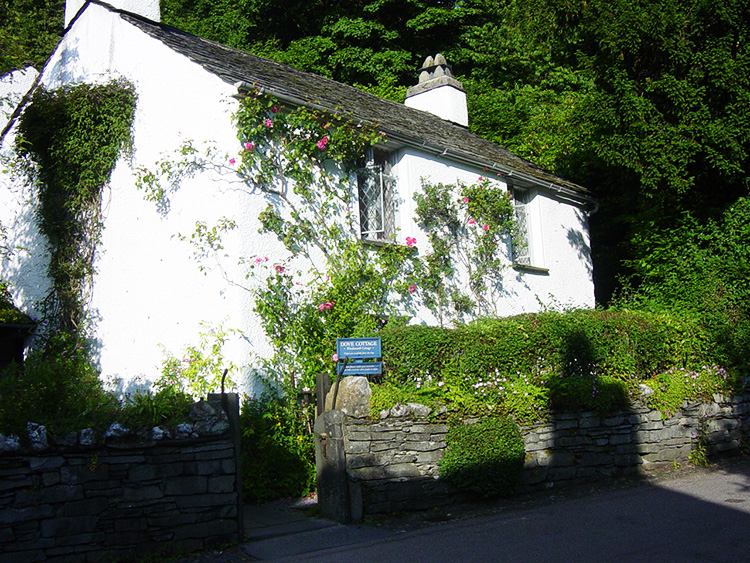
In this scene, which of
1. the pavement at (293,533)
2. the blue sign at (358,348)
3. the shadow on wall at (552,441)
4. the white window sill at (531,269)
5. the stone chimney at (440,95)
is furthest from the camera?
the stone chimney at (440,95)

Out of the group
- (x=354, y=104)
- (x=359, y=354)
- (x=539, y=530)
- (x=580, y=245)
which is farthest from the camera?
(x=580, y=245)

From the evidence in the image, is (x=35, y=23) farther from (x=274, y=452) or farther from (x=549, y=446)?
(x=549, y=446)

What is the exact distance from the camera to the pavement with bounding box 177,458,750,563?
20.8ft

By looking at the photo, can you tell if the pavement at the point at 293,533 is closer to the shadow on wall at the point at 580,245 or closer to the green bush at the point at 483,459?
the green bush at the point at 483,459

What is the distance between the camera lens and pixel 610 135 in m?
13.8

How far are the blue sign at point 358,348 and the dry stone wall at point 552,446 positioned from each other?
711mm

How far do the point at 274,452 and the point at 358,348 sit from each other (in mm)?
1920

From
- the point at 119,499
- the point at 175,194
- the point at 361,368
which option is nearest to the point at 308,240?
the point at 175,194

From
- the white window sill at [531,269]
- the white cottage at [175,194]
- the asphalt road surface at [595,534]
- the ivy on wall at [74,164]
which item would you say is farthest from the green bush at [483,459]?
the ivy on wall at [74,164]

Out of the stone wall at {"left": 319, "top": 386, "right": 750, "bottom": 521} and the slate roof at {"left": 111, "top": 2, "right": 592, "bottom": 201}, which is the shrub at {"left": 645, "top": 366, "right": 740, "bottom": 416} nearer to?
the stone wall at {"left": 319, "top": 386, "right": 750, "bottom": 521}

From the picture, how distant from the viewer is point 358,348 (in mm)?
8133

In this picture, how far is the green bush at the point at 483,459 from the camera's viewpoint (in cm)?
816

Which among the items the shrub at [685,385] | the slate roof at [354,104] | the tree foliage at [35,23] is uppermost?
the tree foliage at [35,23]

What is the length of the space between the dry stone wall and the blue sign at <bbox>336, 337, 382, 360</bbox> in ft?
2.33
